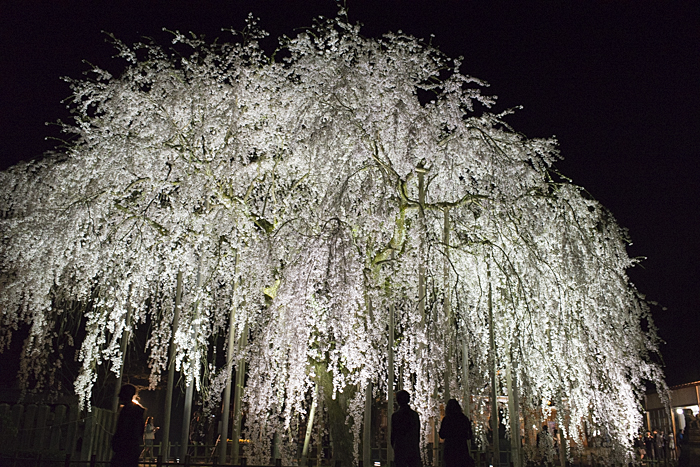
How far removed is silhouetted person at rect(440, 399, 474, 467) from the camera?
5723 millimetres

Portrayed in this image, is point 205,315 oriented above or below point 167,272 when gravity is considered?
below

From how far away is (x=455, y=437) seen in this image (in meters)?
5.75

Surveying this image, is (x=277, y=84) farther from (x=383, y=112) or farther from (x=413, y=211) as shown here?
(x=413, y=211)

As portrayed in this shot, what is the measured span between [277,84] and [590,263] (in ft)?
20.2

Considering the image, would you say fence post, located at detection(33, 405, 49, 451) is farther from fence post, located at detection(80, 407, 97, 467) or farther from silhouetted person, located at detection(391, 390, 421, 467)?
silhouetted person, located at detection(391, 390, 421, 467)

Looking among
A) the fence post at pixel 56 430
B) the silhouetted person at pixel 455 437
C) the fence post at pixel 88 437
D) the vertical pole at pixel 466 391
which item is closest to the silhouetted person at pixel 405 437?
the silhouetted person at pixel 455 437

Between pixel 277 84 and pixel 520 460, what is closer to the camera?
pixel 520 460

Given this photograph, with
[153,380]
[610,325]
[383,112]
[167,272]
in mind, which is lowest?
[153,380]

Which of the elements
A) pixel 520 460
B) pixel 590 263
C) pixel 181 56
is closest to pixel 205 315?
pixel 181 56

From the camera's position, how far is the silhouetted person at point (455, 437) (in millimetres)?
5723

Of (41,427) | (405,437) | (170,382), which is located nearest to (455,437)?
(405,437)

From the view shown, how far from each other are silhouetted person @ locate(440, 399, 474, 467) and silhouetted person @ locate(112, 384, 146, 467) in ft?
10.3

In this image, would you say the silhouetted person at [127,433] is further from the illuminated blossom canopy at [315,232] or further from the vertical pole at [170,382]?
the vertical pole at [170,382]

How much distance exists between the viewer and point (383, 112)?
8.84 metres
